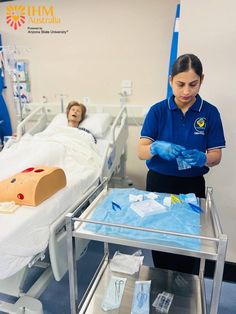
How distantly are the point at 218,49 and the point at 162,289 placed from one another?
1.53 metres

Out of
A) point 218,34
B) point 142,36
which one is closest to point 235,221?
point 218,34

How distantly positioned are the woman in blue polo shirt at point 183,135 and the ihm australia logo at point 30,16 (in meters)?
2.41

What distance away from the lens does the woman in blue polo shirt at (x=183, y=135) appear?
1301 mm

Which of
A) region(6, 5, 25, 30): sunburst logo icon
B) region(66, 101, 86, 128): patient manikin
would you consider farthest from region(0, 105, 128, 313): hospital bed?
region(6, 5, 25, 30): sunburst logo icon

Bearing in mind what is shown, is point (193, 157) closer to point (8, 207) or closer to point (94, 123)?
point (8, 207)

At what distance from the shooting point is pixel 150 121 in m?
1.47

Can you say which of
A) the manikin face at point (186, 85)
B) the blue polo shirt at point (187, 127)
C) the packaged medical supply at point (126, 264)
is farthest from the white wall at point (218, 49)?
the packaged medical supply at point (126, 264)

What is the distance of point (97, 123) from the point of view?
2.86 meters

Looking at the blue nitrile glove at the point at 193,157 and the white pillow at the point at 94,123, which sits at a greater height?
the blue nitrile glove at the point at 193,157

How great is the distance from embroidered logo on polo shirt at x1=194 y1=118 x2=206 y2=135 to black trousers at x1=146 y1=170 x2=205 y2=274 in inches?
10.7

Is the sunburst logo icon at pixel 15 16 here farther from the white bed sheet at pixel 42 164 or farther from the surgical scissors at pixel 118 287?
the surgical scissors at pixel 118 287

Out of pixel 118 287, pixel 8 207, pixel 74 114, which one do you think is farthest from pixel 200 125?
pixel 74 114

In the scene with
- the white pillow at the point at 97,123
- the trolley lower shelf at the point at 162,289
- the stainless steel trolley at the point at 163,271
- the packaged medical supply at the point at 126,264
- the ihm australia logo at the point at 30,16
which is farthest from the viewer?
the ihm australia logo at the point at 30,16

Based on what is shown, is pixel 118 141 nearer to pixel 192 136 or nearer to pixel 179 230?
pixel 192 136
